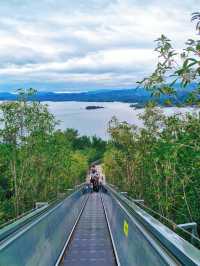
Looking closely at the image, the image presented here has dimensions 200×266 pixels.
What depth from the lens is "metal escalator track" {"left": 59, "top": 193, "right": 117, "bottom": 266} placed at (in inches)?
515

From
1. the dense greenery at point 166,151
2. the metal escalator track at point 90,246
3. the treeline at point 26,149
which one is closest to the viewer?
the dense greenery at point 166,151

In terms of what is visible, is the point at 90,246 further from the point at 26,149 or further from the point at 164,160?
the point at 26,149

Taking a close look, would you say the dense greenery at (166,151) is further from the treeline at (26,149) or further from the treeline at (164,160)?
the treeline at (26,149)

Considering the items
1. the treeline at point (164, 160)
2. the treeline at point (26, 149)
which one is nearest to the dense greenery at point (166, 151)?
the treeline at point (164, 160)

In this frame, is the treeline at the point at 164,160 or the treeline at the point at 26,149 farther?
the treeline at the point at 26,149

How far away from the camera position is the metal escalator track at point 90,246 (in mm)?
13081

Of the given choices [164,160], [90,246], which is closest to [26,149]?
[90,246]

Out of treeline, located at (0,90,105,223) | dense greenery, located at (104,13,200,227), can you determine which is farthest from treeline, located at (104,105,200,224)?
treeline, located at (0,90,105,223)

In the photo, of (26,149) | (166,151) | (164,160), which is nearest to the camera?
(166,151)

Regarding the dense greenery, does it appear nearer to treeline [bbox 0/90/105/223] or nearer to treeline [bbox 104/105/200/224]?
treeline [bbox 104/105/200/224]

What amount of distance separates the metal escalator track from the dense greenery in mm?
2265

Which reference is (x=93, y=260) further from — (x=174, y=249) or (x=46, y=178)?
(x=46, y=178)

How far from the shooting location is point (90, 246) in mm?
15820

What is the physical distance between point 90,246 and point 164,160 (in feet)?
11.7
